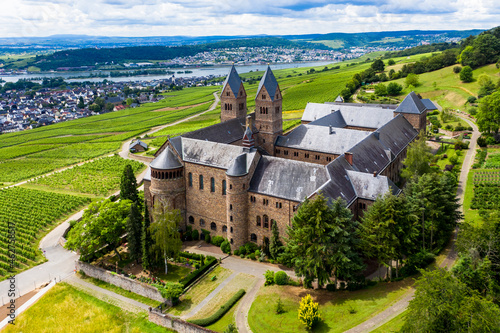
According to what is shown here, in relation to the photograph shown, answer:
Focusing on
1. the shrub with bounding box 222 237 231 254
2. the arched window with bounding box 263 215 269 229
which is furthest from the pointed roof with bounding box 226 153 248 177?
the shrub with bounding box 222 237 231 254

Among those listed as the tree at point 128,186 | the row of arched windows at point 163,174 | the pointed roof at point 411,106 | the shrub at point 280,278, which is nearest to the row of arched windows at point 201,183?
the row of arched windows at point 163,174

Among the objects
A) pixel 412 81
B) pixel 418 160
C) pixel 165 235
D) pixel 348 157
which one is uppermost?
pixel 412 81

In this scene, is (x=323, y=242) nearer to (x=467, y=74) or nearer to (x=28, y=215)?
(x=28, y=215)

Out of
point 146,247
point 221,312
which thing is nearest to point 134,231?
point 146,247

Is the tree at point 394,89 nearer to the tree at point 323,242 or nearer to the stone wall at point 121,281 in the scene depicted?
the tree at point 323,242

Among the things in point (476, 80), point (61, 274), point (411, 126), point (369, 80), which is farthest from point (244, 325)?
point (369, 80)

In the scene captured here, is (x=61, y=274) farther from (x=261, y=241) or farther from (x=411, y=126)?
(x=411, y=126)
